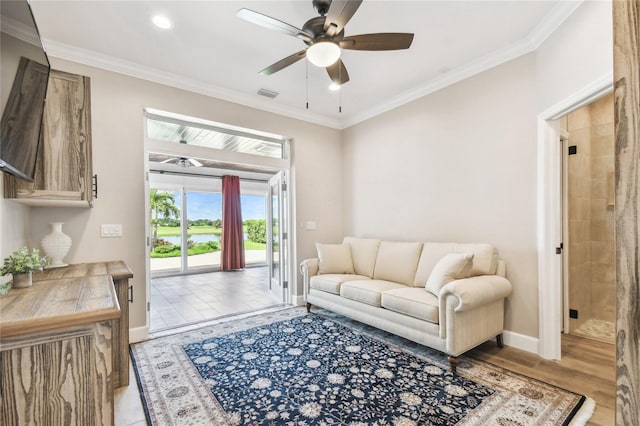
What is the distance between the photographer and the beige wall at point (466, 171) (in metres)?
2.79

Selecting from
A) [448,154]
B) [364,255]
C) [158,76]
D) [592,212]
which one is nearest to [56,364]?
[158,76]

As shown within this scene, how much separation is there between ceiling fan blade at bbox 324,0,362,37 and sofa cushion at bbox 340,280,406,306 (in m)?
2.33

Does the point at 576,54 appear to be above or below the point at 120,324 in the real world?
above

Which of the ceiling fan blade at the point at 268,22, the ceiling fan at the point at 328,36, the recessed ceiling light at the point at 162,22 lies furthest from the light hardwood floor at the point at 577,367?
the recessed ceiling light at the point at 162,22

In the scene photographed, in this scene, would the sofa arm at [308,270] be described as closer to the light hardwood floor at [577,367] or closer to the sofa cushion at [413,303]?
the sofa cushion at [413,303]

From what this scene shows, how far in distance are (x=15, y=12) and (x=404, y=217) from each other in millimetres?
3696

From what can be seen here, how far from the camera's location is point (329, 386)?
2.16 metres

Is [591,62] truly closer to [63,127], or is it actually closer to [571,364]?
[571,364]

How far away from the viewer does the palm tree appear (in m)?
7.13

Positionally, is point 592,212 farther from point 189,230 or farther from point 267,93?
point 189,230

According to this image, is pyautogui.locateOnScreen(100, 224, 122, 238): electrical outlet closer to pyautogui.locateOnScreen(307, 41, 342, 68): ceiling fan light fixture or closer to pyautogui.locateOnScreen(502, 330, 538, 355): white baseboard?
pyautogui.locateOnScreen(307, 41, 342, 68): ceiling fan light fixture

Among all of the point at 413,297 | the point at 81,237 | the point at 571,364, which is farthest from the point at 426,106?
the point at 81,237

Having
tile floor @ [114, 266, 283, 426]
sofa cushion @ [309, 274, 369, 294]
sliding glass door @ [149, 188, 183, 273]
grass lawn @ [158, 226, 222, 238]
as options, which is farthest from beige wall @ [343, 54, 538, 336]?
sliding glass door @ [149, 188, 183, 273]

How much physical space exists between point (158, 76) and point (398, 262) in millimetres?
3422
